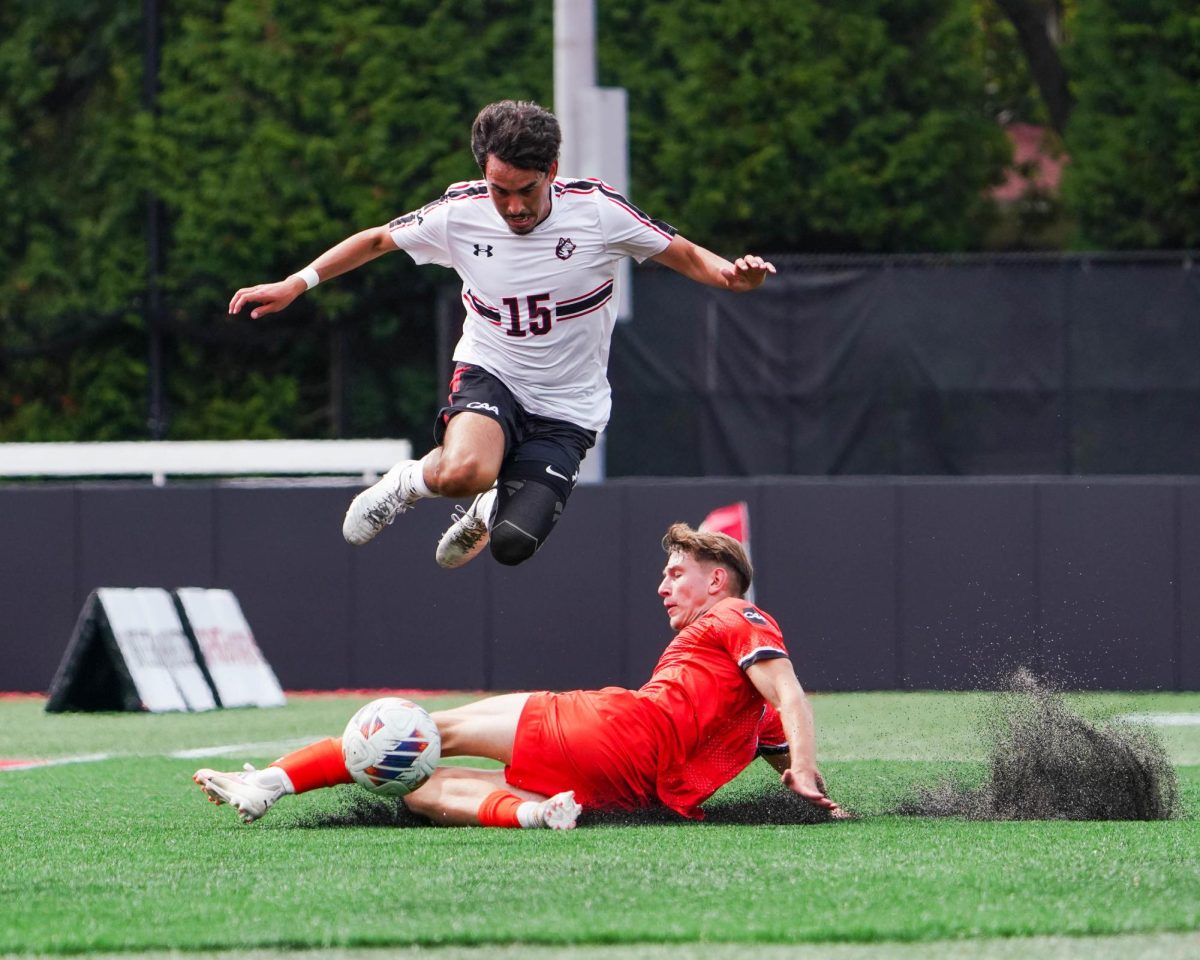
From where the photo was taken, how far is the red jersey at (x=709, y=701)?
6465mm

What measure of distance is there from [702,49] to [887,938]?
15301 mm

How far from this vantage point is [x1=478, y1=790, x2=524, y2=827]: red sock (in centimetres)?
632

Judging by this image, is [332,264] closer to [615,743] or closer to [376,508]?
[376,508]

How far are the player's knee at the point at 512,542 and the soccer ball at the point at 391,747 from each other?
101 centimetres

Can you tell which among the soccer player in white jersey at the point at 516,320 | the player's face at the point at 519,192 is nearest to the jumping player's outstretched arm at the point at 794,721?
the soccer player in white jersey at the point at 516,320

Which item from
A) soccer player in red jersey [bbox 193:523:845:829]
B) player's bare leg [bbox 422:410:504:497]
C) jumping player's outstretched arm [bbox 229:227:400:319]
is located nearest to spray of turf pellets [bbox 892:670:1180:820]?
soccer player in red jersey [bbox 193:523:845:829]

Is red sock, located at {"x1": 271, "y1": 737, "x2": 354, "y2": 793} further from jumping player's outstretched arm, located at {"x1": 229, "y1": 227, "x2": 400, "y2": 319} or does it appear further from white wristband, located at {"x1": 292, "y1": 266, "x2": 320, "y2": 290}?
white wristband, located at {"x1": 292, "y1": 266, "x2": 320, "y2": 290}

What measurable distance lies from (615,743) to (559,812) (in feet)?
1.07

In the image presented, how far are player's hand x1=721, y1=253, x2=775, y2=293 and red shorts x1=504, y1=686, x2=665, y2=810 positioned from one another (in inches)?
59.7

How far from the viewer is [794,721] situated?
20.2 ft

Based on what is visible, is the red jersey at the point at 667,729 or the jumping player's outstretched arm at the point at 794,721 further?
the red jersey at the point at 667,729

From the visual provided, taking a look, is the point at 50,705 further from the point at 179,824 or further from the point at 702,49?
the point at 702,49

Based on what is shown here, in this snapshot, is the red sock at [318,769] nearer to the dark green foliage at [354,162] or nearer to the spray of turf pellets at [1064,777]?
the spray of turf pellets at [1064,777]

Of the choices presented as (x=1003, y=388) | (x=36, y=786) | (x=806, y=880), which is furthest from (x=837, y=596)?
(x=806, y=880)
